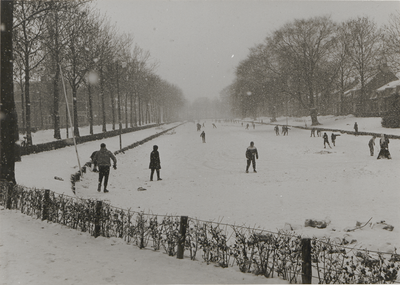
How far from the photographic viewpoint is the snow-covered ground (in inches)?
226

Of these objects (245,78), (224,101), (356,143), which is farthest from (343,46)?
(224,101)

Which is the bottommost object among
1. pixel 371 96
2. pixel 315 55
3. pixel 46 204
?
pixel 46 204

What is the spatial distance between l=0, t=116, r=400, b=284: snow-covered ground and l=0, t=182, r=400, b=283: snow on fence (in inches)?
11.5

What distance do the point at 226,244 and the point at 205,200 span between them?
19.6ft

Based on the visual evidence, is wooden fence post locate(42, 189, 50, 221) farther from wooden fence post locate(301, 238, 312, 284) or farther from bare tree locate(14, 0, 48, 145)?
bare tree locate(14, 0, 48, 145)

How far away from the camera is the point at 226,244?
6738mm

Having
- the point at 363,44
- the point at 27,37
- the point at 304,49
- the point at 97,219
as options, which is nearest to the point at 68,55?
the point at 27,37

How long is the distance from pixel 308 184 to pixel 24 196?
11.8 meters

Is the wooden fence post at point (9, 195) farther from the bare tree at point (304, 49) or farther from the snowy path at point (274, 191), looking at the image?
the bare tree at point (304, 49)

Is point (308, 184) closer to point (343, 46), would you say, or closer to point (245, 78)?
point (343, 46)

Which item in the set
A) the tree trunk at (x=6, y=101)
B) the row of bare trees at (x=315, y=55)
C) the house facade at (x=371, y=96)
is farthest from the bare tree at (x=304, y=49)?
the tree trunk at (x=6, y=101)

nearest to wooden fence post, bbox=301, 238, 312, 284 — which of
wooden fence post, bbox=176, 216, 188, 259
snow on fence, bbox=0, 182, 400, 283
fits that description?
snow on fence, bbox=0, 182, 400, 283

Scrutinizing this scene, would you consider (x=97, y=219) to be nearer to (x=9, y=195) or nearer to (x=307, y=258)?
(x=9, y=195)

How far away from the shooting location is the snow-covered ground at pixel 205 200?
574 cm
